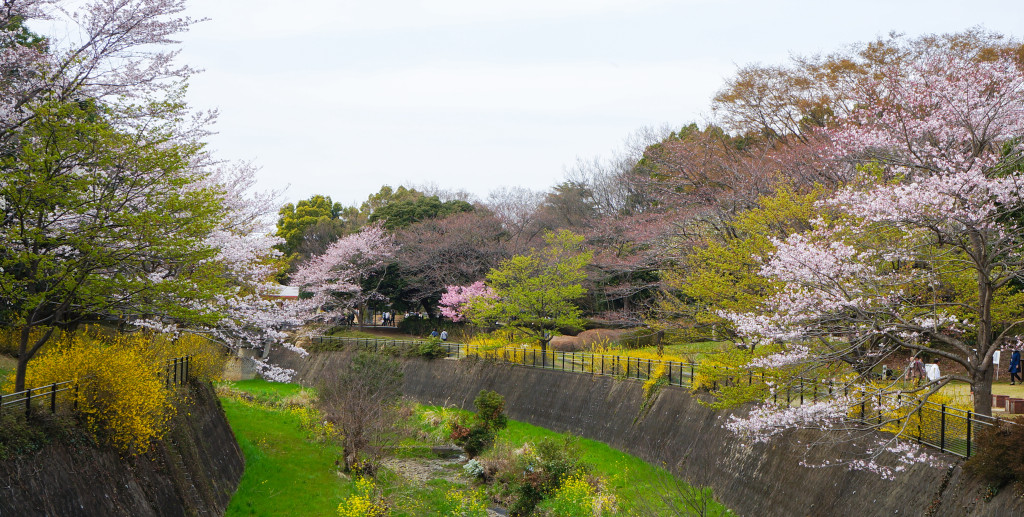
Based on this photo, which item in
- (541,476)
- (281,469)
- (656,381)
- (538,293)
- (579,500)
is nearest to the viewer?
(579,500)

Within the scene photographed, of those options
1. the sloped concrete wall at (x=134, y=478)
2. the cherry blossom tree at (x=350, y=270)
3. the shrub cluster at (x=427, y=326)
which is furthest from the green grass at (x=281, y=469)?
the shrub cluster at (x=427, y=326)

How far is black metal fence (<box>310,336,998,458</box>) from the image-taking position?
39.2ft

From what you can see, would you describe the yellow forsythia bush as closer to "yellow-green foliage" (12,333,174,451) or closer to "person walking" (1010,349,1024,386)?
"yellow-green foliage" (12,333,174,451)

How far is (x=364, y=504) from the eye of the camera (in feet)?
58.8

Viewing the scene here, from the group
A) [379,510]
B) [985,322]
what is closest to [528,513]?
[379,510]

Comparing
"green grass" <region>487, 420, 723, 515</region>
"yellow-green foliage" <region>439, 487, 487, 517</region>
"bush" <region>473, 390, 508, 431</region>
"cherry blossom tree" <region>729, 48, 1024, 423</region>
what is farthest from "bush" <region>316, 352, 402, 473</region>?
"cherry blossom tree" <region>729, 48, 1024, 423</region>

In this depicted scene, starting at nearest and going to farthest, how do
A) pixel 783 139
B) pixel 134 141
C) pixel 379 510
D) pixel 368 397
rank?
pixel 134 141 < pixel 379 510 < pixel 368 397 < pixel 783 139

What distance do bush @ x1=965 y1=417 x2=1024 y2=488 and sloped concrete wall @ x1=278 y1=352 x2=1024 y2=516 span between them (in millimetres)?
223

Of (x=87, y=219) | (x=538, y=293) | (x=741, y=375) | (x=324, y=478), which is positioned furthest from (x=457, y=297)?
(x=87, y=219)

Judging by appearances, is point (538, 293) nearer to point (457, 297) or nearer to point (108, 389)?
point (457, 297)

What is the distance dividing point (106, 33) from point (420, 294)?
34.7m

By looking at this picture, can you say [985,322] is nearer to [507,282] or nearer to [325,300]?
[507,282]

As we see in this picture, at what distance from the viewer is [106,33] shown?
14039 millimetres

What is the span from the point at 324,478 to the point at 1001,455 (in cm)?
1665
